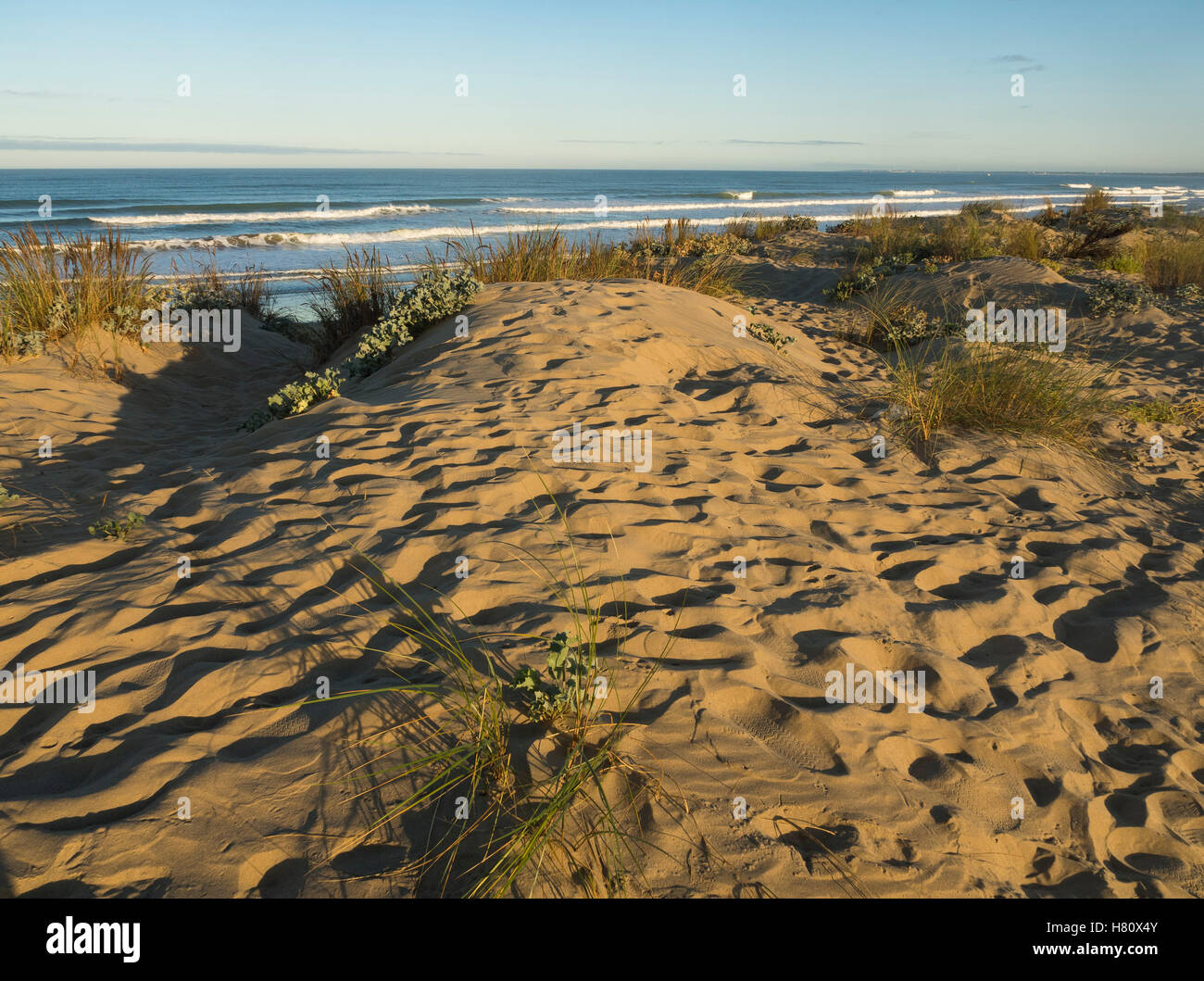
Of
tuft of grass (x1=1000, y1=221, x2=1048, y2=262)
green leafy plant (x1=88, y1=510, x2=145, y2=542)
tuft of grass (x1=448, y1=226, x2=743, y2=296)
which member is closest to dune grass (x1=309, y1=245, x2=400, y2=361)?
tuft of grass (x1=448, y1=226, x2=743, y2=296)

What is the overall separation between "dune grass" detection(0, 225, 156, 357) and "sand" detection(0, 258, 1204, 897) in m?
1.06

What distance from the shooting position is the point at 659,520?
3812 millimetres

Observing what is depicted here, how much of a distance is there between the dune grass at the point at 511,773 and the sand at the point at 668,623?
93mm

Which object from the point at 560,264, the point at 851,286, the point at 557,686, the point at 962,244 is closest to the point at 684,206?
the point at 962,244

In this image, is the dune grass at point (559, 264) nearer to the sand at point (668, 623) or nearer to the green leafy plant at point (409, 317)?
the green leafy plant at point (409, 317)

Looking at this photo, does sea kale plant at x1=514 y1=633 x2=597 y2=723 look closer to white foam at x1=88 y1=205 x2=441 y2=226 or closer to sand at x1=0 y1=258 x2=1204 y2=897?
sand at x1=0 y1=258 x2=1204 y2=897

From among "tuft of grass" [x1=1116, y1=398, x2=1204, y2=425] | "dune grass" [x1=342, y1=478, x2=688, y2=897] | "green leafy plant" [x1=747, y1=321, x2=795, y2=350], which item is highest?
"green leafy plant" [x1=747, y1=321, x2=795, y2=350]

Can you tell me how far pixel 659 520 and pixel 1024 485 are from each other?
272cm

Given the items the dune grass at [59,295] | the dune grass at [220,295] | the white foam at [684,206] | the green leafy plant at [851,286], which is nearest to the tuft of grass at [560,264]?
the green leafy plant at [851,286]

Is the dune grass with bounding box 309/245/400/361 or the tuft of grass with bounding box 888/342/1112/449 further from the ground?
the dune grass with bounding box 309/245/400/361

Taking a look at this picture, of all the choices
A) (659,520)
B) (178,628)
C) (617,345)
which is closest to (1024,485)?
(659,520)

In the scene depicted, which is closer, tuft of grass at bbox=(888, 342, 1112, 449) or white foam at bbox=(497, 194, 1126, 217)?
tuft of grass at bbox=(888, 342, 1112, 449)

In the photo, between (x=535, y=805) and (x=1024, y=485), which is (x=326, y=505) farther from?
(x=1024, y=485)

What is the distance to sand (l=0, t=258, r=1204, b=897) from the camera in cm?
218
